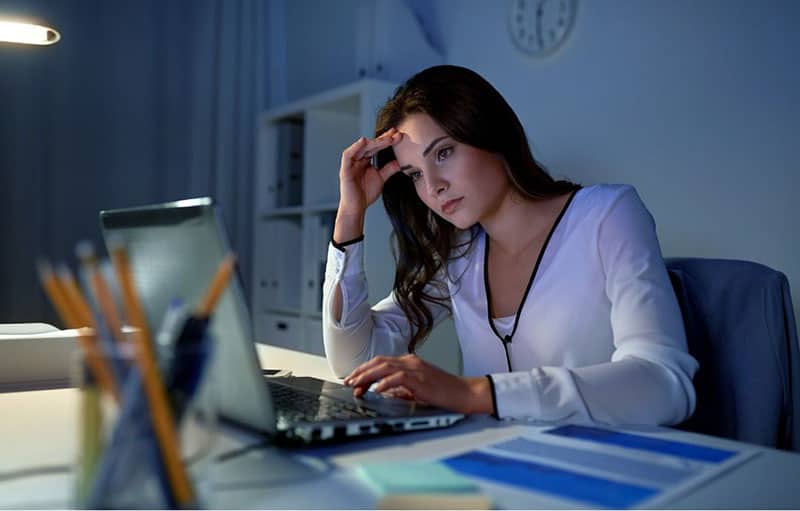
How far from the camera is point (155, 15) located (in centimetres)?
286

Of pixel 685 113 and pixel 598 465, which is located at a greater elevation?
pixel 685 113

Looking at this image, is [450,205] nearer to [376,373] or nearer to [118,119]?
[376,373]

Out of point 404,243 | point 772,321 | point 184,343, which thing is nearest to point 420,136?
point 404,243

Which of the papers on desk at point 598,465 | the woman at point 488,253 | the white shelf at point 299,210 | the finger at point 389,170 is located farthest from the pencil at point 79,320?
the white shelf at point 299,210

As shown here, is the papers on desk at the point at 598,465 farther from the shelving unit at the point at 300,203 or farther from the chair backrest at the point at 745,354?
the shelving unit at the point at 300,203

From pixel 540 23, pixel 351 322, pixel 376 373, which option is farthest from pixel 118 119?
pixel 376 373

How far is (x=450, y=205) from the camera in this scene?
1323 millimetres

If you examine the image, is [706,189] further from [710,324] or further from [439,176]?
[439,176]

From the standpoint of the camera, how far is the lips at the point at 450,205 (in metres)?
1.32

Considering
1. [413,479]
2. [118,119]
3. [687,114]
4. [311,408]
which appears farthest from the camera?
[118,119]

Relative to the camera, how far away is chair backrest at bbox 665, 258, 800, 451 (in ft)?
3.61

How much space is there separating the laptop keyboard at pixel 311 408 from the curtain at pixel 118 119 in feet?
6.64

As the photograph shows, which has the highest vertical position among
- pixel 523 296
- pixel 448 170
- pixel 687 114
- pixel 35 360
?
pixel 687 114

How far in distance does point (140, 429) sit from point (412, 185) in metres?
1.20
